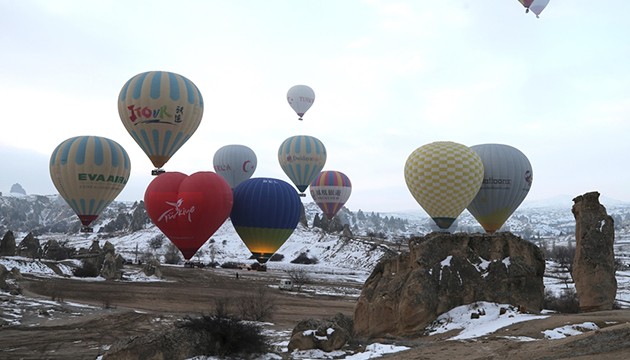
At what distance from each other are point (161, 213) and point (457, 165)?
16905 mm

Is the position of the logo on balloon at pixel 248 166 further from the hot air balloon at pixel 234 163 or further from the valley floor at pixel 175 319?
the valley floor at pixel 175 319

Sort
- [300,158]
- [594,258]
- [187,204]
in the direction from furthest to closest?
1. [300,158]
2. [187,204]
3. [594,258]

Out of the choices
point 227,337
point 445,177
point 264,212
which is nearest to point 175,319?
point 264,212

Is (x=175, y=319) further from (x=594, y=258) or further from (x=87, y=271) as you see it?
(x=87, y=271)

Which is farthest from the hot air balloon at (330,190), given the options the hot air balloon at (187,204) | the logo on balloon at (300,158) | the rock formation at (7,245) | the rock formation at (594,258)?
the rock formation at (594,258)

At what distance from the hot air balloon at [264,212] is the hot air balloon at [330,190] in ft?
131

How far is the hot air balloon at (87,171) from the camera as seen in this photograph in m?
31.6

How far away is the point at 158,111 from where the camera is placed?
28.2 m

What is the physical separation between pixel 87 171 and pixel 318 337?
73.5ft

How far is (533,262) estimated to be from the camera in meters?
19.8

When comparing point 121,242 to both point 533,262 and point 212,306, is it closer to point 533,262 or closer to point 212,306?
point 212,306

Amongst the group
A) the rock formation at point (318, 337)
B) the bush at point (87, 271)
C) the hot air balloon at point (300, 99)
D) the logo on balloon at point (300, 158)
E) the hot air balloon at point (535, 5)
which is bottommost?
the bush at point (87, 271)

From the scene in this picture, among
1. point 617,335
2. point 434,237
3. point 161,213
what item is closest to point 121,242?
point 161,213

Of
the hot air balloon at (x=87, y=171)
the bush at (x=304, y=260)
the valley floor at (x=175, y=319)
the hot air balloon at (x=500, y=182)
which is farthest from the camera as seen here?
the bush at (x=304, y=260)
